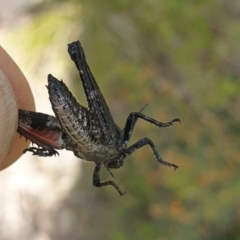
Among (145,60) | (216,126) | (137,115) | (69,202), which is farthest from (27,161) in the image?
(137,115)

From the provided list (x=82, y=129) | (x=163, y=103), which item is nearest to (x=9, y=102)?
(x=82, y=129)

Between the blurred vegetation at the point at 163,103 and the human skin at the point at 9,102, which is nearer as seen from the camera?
the human skin at the point at 9,102

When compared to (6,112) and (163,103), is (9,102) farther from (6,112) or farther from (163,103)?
(163,103)

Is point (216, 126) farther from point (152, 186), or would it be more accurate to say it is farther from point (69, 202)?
point (69, 202)

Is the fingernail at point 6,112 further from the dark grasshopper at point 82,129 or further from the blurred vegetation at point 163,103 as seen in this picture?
the blurred vegetation at point 163,103

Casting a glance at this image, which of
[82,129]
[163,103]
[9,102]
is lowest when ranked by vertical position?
[163,103]

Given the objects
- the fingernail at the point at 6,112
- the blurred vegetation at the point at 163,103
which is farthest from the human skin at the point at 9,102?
the blurred vegetation at the point at 163,103
